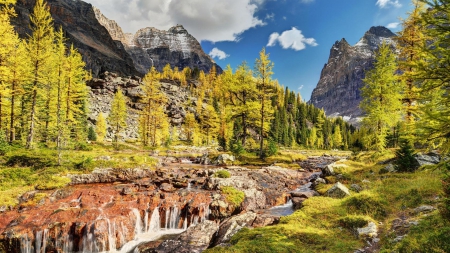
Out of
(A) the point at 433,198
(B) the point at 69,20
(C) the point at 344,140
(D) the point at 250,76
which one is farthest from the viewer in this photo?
(B) the point at 69,20

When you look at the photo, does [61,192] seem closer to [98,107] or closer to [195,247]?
[195,247]

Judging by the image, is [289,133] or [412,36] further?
[289,133]

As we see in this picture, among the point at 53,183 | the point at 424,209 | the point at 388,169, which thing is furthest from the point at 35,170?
the point at 388,169

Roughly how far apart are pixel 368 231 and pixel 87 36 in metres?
212

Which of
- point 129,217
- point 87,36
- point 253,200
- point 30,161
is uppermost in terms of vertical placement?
point 87,36

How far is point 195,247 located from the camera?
10695mm

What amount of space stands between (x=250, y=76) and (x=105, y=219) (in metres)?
29.0

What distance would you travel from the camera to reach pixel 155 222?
15.1m

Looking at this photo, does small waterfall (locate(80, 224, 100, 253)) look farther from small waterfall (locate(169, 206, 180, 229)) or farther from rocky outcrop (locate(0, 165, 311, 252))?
small waterfall (locate(169, 206, 180, 229))

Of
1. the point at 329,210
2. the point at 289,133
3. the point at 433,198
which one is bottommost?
the point at 329,210

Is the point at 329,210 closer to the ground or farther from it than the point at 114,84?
closer to the ground

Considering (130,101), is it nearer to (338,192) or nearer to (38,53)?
(38,53)

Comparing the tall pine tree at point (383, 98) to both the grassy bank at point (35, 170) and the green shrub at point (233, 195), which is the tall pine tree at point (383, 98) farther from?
the grassy bank at point (35, 170)

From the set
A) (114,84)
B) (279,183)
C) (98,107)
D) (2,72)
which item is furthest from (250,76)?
(114,84)
